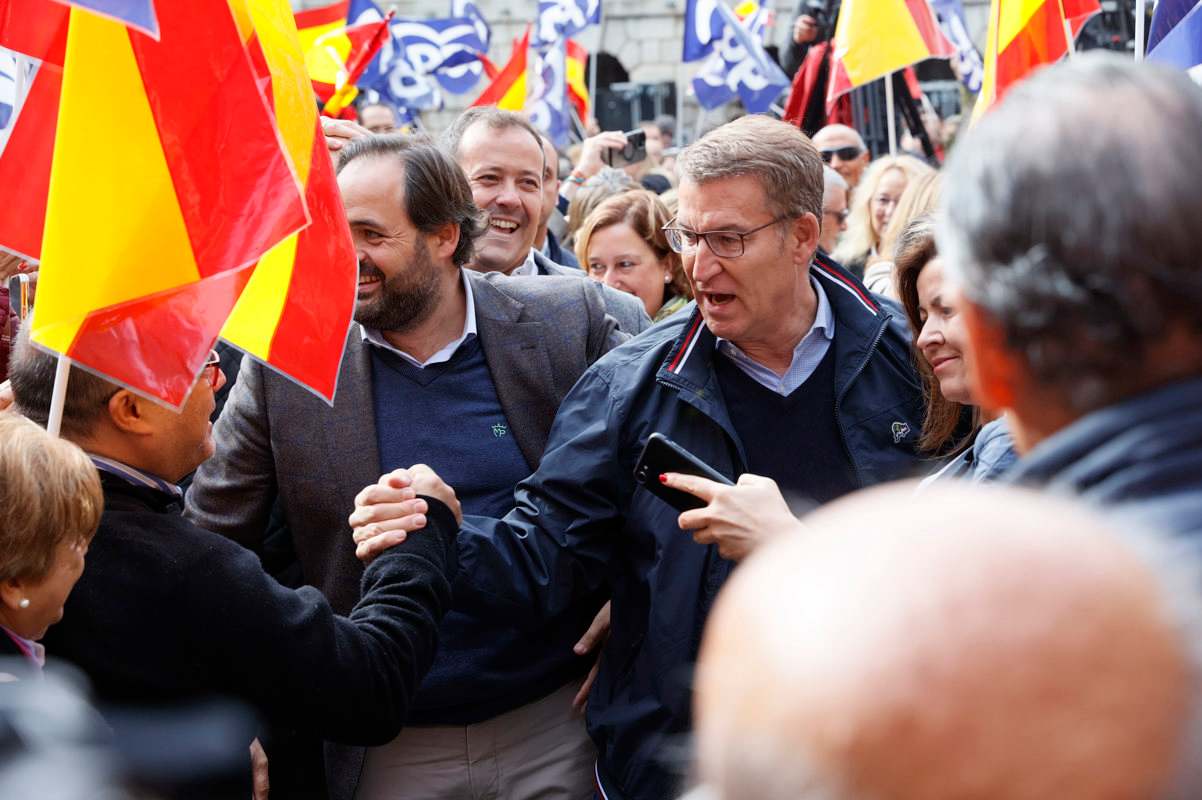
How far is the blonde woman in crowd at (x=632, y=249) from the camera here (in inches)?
196

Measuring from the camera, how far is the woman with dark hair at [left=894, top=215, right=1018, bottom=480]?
2711 mm

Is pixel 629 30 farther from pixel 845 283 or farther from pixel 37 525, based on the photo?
pixel 37 525

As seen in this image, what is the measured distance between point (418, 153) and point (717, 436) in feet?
3.40

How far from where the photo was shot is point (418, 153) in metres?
3.27

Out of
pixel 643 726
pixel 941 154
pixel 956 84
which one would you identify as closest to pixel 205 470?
pixel 643 726

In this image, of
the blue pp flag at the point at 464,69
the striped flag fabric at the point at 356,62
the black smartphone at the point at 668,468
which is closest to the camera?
the black smartphone at the point at 668,468

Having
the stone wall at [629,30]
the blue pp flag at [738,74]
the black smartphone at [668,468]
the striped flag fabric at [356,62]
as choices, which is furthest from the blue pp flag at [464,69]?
the stone wall at [629,30]

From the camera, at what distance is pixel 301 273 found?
108 inches

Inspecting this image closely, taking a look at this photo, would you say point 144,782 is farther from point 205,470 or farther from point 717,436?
point 205,470

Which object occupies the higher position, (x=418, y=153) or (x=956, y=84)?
(x=418, y=153)

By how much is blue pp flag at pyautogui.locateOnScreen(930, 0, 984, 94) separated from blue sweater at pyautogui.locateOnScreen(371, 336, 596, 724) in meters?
8.72

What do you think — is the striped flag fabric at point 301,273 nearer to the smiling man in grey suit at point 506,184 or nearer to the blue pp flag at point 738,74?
the smiling man in grey suit at point 506,184

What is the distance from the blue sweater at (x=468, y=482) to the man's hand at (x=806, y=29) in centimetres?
835

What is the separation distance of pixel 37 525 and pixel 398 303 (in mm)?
1308
